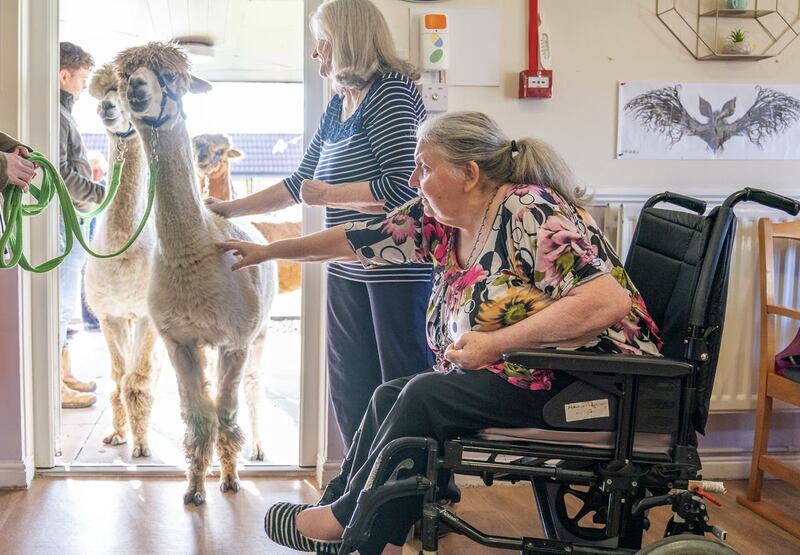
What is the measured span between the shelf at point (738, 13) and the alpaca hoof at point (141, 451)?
240 cm

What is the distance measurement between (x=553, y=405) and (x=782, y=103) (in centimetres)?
182

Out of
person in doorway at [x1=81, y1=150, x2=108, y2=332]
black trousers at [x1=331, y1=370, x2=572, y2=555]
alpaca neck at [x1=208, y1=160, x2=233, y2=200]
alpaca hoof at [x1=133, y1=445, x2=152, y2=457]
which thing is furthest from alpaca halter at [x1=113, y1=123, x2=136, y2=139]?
black trousers at [x1=331, y1=370, x2=572, y2=555]

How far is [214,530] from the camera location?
2441 millimetres

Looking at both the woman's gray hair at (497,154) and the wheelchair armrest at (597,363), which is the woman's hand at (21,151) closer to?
the woman's gray hair at (497,154)

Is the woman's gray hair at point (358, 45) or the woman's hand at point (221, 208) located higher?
the woman's gray hair at point (358, 45)

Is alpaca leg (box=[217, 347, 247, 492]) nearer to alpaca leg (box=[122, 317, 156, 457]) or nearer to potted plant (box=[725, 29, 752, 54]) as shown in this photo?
alpaca leg (box=[122, 317, 156, 457])

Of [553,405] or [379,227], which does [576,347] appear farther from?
[379,227]

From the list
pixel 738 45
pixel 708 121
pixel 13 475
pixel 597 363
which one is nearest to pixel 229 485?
pixel 13 475

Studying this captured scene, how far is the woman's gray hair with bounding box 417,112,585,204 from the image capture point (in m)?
1.77

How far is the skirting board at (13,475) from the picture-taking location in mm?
2736

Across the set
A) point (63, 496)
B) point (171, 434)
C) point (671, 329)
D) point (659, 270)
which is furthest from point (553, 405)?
point (171, 434)

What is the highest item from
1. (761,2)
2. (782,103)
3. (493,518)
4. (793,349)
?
(761,2)

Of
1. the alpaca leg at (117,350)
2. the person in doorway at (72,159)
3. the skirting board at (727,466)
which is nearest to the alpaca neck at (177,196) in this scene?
the person in doorway at (72,159)

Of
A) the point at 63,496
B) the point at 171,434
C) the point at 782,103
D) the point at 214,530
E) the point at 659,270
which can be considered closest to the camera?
the point at 659,270
